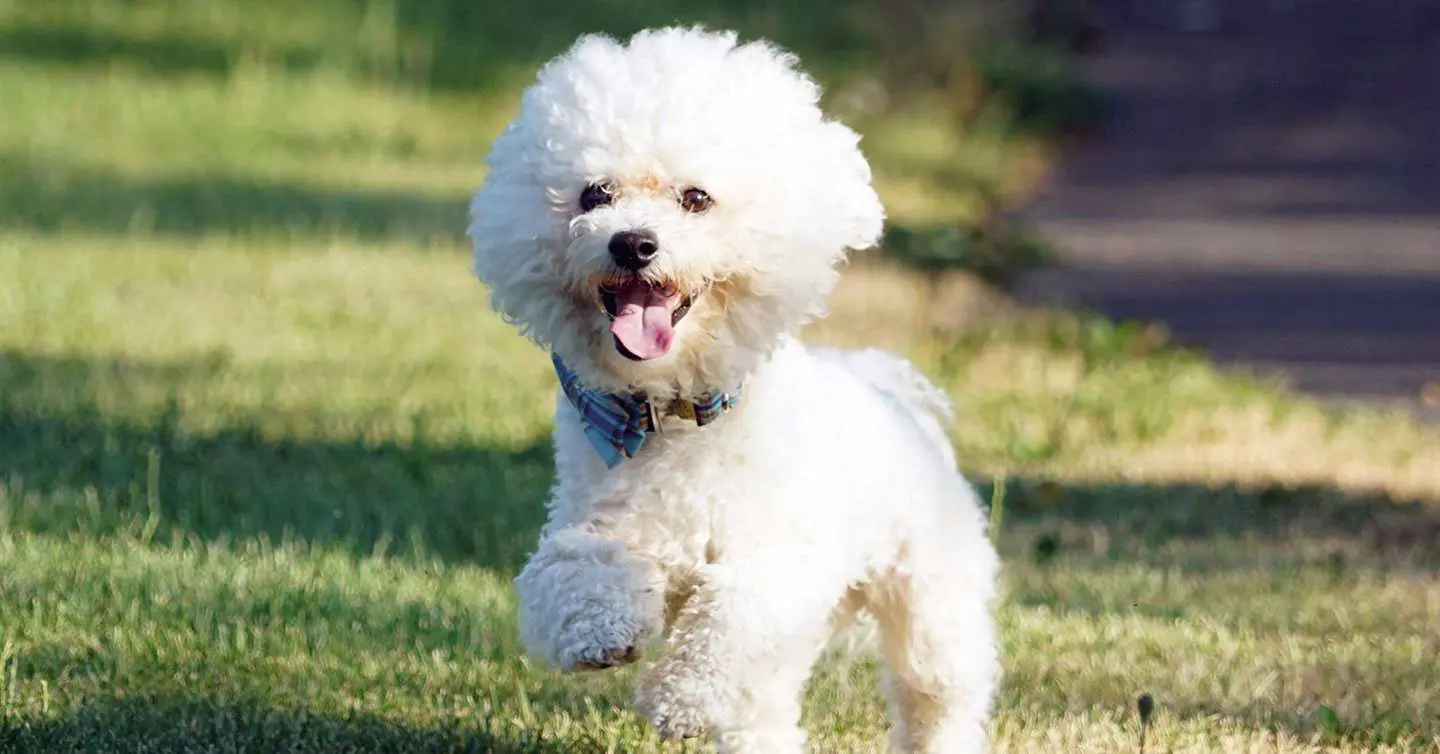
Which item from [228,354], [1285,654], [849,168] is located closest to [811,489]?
[849,168]

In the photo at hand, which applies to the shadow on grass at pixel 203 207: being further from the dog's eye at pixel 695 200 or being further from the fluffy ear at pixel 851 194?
the dog's eye at pixel 695 200

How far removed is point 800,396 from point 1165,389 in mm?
5062

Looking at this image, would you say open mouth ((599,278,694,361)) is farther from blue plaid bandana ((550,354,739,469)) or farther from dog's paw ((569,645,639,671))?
dog's paw ((569,645,639,671))

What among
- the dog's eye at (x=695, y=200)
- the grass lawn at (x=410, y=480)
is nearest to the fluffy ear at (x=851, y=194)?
the dog's eye at (x=695, y=200)

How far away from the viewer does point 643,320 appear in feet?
13.7

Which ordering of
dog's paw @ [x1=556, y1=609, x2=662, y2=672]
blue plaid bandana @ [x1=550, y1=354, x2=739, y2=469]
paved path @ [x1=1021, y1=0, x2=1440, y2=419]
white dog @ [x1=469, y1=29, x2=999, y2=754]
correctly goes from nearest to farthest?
dog's paw @ [x1=556, y1=609, x2=662, y2=672]
white dog @ [x1=469, y1=29, x2=999, y2=754]
blue plaid bandana @ [x1=550, y1=354, x2=739, y2=469]
paved path @ [x1=1021, y1=0, x2=1440, y2=419]

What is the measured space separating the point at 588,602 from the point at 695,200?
79 cm

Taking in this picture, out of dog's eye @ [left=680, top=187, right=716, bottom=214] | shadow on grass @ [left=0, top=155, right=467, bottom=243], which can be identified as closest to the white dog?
dog's eye @ [left=680, top=187, right=716, bottom=214]

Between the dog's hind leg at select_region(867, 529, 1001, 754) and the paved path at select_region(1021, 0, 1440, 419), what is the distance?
526cm

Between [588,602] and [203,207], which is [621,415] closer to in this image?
[588,602]

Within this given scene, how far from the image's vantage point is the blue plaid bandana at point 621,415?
14.3 ft

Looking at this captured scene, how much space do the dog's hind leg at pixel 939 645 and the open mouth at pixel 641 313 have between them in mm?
943

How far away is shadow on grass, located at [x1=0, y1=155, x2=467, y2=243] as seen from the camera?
11453mm

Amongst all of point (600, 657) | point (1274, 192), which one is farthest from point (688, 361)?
point (1274, 192)
